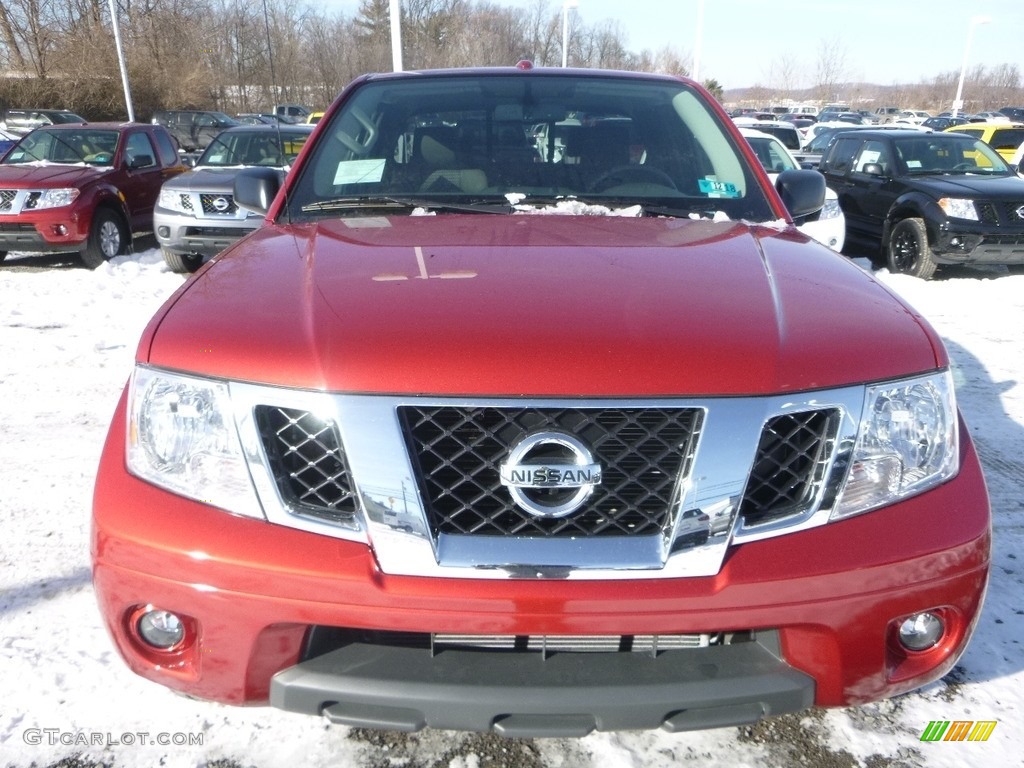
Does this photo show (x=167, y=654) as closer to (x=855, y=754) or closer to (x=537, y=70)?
(x=855, y=754)

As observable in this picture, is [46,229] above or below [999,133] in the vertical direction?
below

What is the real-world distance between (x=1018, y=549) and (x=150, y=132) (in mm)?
10850

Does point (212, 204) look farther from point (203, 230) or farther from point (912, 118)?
point (912, 118)

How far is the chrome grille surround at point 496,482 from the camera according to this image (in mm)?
1628

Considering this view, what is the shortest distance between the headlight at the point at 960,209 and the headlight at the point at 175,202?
7.92 m

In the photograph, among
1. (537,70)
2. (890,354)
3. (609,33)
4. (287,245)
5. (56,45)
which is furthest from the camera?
(609,33)

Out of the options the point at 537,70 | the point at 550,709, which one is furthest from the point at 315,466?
the point at 537,70

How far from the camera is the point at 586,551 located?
64.7 inches

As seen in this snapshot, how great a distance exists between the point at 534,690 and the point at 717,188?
197 centimetres

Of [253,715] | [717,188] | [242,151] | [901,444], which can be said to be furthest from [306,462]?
[242,151]

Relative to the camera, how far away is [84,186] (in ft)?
29.9

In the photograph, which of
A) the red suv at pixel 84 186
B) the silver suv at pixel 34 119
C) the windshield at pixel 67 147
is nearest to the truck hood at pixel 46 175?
the red suv at pixel 84 186

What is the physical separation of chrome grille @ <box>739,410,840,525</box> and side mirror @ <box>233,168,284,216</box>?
6.88 feet

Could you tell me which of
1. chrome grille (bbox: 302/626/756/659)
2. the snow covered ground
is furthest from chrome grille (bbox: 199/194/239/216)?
chrome grille (bbox: 302/626/756/659)
